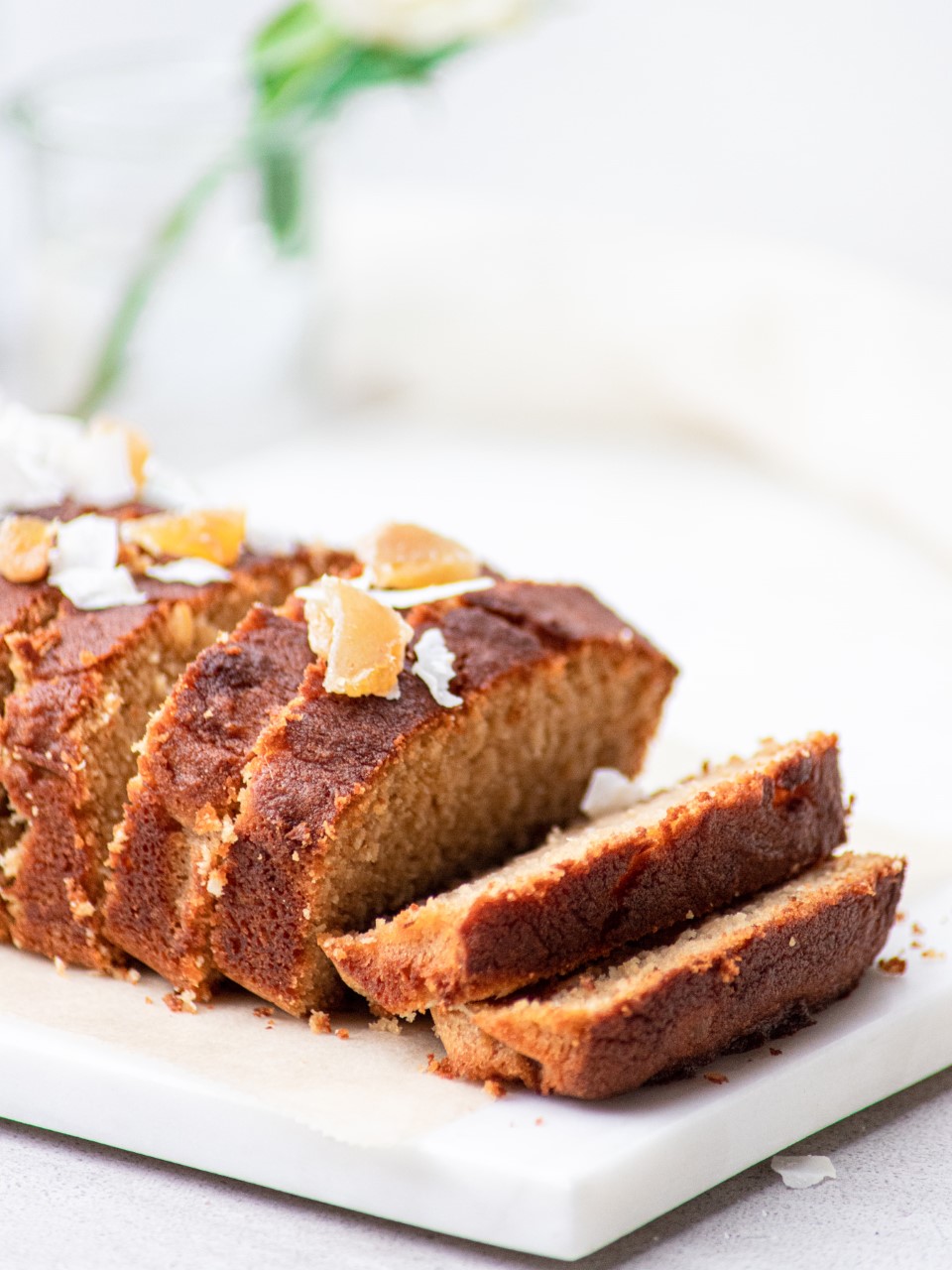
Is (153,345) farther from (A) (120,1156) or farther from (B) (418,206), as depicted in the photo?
(A) (120,1156)

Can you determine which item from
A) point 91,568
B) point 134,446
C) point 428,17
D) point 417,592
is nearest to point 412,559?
point 417,592

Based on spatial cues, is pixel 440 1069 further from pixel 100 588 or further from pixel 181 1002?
pixel 100 588

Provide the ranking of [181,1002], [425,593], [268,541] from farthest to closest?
[268,541] → [425,593] → [181,1002]

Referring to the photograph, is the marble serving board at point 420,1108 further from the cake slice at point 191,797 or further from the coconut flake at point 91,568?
the coconut flake at point 91,568

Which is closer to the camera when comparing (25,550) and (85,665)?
(85,665)

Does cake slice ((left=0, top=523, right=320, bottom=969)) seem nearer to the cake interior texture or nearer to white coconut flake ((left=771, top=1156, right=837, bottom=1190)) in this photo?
the cake interior texture

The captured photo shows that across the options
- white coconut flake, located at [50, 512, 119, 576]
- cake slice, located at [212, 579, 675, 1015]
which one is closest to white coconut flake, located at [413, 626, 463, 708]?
cake slice, located at [212, 579, 675, 1015]

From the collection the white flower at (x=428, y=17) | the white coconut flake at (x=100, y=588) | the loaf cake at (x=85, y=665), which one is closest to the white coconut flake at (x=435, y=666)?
the loaf cake at (x=85, y=665)
